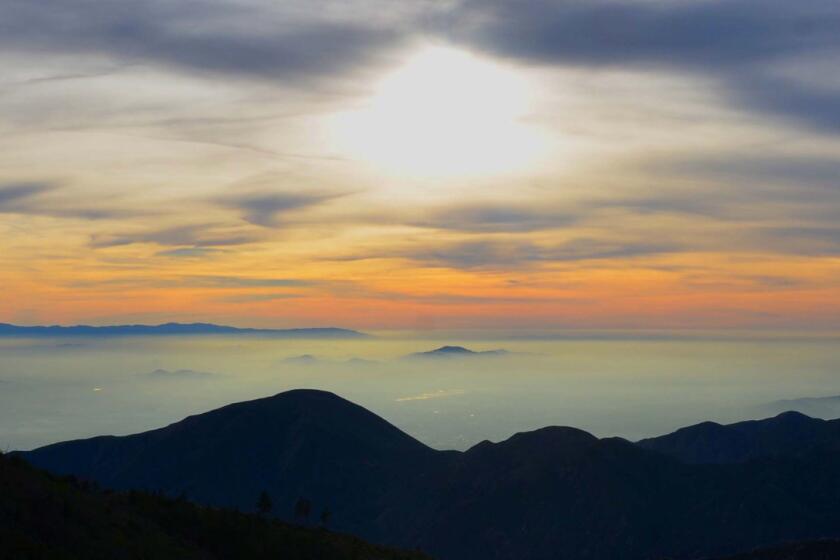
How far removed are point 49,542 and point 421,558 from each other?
52.1m

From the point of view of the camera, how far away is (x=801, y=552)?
154 m

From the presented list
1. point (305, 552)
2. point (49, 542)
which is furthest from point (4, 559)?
point (305, 552)

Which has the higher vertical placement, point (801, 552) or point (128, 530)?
point (128, 530)

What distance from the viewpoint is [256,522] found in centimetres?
8262

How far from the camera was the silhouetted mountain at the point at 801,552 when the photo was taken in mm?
151375

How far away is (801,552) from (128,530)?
A: 13453cm

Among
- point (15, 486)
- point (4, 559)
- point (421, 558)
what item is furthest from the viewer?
point (421, 558)

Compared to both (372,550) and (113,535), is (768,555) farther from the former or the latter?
(113,535)

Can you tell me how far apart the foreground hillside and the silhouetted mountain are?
307 feet

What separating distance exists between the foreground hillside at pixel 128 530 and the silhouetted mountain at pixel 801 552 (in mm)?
93478

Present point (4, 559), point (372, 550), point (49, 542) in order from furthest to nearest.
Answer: point (372, 550) → point (49, 542) → point (4, 559)

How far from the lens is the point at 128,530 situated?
62.0m

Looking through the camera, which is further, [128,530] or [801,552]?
[801,552]

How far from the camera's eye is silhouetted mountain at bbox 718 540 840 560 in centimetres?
15138
